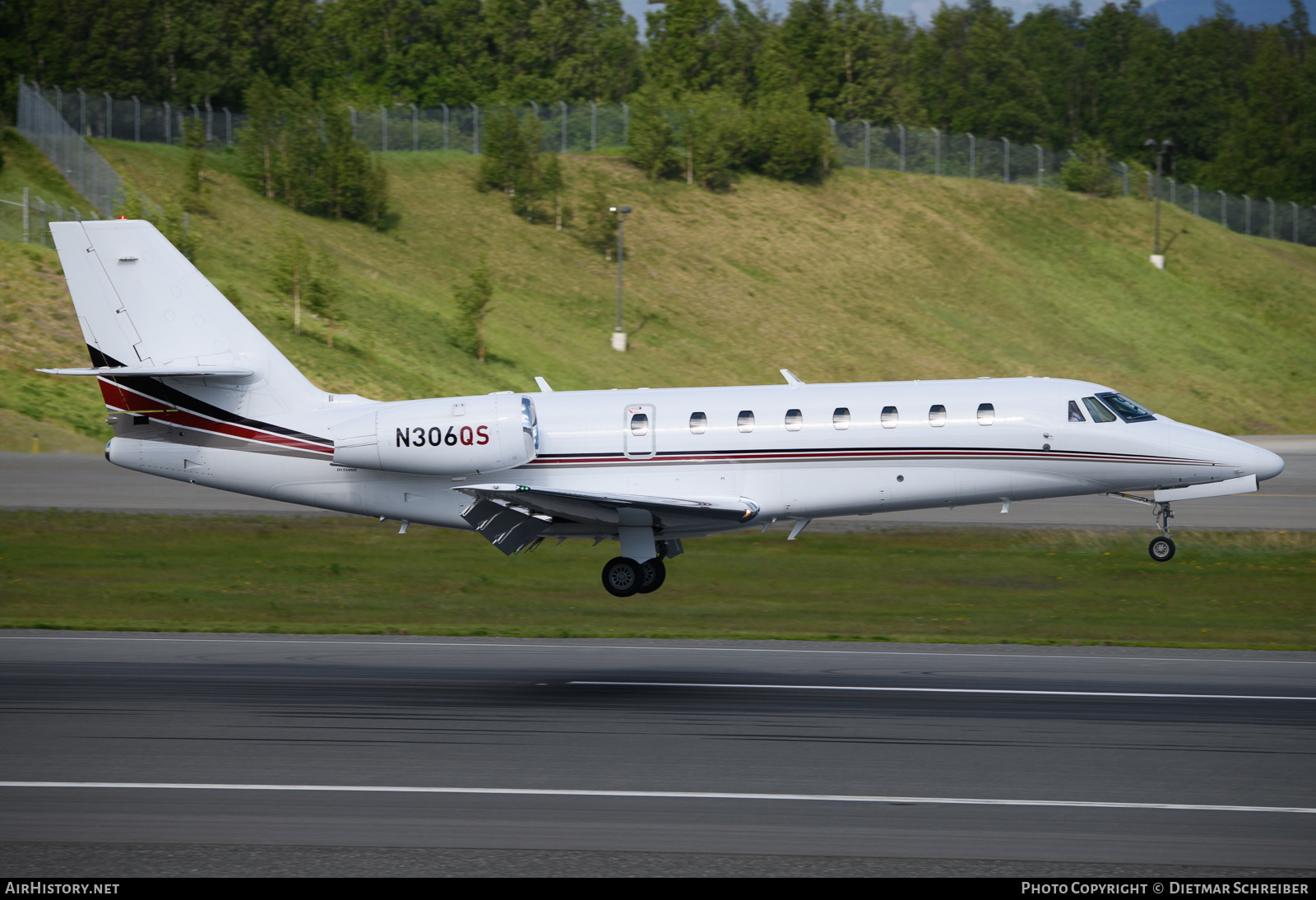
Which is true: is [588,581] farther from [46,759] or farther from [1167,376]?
[1167,376]

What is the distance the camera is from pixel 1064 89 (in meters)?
128

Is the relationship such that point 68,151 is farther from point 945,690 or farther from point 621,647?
point 945,690

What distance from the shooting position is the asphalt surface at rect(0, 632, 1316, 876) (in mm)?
10383

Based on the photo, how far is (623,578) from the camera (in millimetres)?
21984

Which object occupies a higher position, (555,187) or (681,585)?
(555,187)

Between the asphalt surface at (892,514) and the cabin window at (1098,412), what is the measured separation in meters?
10.6

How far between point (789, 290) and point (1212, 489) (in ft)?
194

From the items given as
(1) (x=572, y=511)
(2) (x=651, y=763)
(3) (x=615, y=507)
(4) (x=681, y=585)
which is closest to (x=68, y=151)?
(4) (x=681, y=585)

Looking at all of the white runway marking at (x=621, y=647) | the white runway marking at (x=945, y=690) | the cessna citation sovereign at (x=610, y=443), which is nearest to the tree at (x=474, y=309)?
the cessna citation sovereign at (x=610, y=443)

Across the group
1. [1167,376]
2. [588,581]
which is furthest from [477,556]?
[1167,376]

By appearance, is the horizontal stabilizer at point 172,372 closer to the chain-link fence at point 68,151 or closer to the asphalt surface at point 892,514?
the asphalt surface at point 892,514

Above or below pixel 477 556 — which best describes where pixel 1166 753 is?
above

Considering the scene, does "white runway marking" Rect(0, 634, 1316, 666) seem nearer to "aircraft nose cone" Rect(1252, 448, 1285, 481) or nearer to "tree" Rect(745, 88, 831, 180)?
"aircraft nose cone" Rect(1252, 448, 1285, 481)

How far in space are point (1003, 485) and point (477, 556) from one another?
455 inches
